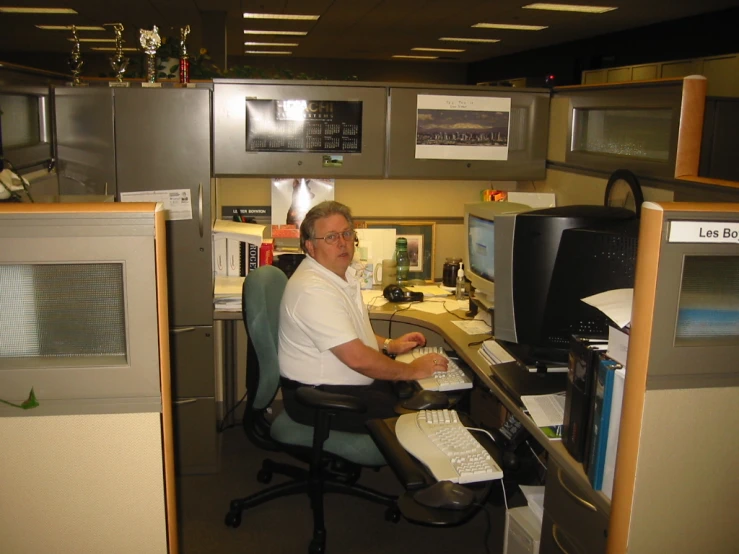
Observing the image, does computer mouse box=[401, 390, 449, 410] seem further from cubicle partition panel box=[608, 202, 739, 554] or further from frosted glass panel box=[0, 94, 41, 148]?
frosted glass panel box=[0, 94, 41, 148]

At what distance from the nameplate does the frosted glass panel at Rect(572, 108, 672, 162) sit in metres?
1.04

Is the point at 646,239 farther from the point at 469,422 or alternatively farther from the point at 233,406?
the point at 233,406

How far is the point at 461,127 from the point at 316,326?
4.21 ft

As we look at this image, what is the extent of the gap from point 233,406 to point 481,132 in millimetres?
1849

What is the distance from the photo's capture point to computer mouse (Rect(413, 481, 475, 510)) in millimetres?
1692


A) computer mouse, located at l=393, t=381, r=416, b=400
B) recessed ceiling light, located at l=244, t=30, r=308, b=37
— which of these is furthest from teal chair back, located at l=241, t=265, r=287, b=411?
→ recessed ceiling light, located at l=244, t=30, r=308, b=37

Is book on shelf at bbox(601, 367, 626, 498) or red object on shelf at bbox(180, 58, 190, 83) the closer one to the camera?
book on shelf at bbox(601, 367, 626, 498)

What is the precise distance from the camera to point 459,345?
2609 mm

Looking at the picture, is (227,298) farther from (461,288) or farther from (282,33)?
(282,33)

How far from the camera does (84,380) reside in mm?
1354

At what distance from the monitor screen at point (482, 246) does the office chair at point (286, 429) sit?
813 mm

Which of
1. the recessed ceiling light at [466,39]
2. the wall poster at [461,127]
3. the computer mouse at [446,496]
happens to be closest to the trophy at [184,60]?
the wall poster at [461,127]

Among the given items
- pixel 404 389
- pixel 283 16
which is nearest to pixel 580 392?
pixel 404 389

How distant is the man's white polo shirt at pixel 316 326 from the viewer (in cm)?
241
